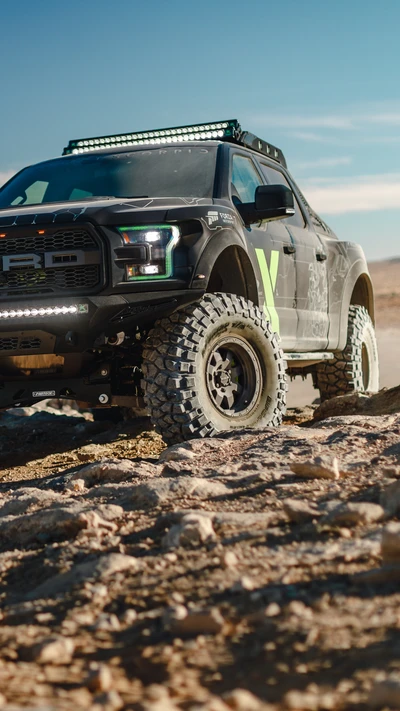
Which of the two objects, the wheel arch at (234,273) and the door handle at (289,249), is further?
the door handle at (289,249)

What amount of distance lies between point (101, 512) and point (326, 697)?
158 cm

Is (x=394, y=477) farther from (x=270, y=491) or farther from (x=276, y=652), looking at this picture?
(x=276, y=652)

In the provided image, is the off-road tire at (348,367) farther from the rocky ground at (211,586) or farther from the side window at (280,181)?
the rocky ground at (211,586)

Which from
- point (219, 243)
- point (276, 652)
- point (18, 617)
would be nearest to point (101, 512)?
point (18, 617)

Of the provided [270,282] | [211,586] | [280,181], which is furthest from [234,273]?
[211,586]

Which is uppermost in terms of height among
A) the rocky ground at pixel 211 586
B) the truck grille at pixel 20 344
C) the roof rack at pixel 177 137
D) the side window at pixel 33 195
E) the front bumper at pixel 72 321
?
the roof rack at pixel 177 137

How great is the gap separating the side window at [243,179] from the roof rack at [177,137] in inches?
10.0

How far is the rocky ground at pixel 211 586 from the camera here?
1.92m

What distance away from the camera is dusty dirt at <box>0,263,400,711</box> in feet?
6.30

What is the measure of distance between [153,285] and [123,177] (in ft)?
4.13

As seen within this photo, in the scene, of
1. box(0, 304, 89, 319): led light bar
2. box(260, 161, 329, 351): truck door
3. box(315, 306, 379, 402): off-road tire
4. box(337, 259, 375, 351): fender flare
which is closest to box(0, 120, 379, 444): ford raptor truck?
box(0, 304, 89, 319): led light bar

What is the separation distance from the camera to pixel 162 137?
22.9 ft

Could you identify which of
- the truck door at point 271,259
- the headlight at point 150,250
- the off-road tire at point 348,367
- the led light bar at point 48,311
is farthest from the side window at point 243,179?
the off-road tire at point 348,367

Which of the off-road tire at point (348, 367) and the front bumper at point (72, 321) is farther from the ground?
the front bumper at point (72, 321)
